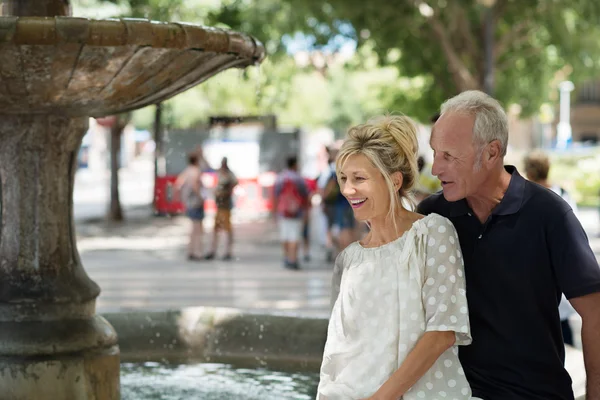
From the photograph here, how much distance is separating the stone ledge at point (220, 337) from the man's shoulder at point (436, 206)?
352 centimetres

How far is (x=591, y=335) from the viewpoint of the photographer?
3.12 meters

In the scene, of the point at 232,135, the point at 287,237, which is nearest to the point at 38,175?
the point at 287,237

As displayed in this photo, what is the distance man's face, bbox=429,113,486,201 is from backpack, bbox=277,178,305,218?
12516 mm

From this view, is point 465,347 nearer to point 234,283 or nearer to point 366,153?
point 366,153

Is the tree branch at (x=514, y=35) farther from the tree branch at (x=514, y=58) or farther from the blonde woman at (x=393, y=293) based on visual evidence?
the blonde woman at (x=393, y=293)

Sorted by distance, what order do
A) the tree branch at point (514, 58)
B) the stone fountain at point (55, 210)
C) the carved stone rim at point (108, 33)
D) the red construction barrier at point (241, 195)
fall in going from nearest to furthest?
the carved stone rim at point (108, 33) < the stone fountain at point (55, 210) < the tree branch at point (514, 58) < the red construction barrier at point (241, 195)

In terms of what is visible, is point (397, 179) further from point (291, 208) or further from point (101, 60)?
point (291, 208)

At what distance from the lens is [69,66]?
441 cm

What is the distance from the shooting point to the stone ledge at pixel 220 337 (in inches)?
274

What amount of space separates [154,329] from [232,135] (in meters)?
22.1

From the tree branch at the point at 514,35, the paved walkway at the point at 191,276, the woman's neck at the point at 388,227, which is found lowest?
the paved walkway at the point at 191,276

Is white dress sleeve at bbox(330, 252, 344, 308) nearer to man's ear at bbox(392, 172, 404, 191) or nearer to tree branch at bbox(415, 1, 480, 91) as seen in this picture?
man's ear at bbox(392, 172, 404, 191)

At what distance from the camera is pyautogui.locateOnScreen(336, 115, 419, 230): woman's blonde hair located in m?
3.02

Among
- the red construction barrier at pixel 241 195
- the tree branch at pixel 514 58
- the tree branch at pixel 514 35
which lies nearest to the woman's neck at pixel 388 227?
the tree branch at pixel 514 35
